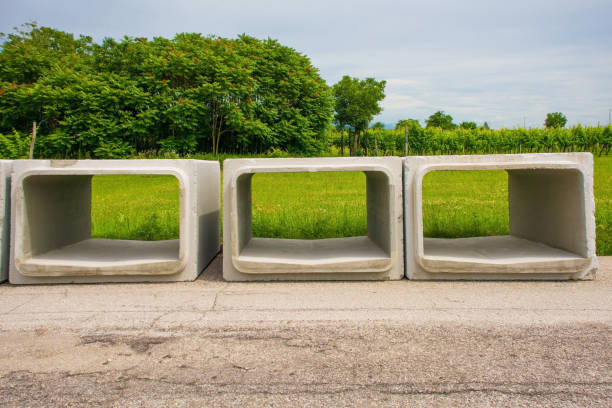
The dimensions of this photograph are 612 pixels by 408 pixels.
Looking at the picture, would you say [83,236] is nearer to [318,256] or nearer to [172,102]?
[318,256]

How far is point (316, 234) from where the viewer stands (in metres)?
7.11

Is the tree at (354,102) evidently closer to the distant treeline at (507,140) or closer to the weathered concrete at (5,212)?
the distant treeline at (507,140)

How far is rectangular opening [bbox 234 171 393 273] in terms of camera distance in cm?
475

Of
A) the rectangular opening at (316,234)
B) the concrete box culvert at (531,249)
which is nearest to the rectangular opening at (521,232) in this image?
the concrete box culvert at (531,249)

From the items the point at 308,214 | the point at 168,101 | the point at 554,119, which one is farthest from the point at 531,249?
the point at 554,119

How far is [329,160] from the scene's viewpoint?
4746mm

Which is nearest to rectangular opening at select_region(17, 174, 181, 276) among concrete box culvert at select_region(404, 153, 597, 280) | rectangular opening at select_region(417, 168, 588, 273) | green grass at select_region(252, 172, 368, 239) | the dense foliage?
green grass at select_region(252, 172, 368, 239)

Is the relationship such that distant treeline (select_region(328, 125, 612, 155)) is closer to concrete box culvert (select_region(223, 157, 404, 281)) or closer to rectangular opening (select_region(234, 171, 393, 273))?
rectangular opening (select_region(234, 171, 393, 273))

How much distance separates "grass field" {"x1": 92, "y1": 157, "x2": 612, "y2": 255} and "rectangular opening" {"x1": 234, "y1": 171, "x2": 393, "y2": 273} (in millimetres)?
21

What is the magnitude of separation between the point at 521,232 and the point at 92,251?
5.61 meters

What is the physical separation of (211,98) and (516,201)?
2275cm

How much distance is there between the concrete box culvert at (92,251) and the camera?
4.71m

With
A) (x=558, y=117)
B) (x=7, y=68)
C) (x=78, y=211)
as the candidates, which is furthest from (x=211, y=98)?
(x=558, y=117)

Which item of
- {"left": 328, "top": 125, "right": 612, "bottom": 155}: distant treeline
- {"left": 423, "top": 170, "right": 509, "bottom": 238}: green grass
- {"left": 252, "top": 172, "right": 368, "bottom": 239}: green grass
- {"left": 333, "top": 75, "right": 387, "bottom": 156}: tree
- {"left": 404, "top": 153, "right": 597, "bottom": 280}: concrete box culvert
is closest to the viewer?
{"left": 404, "top": 153, "right": 597, "bottom": 280}: concrete box culvert
